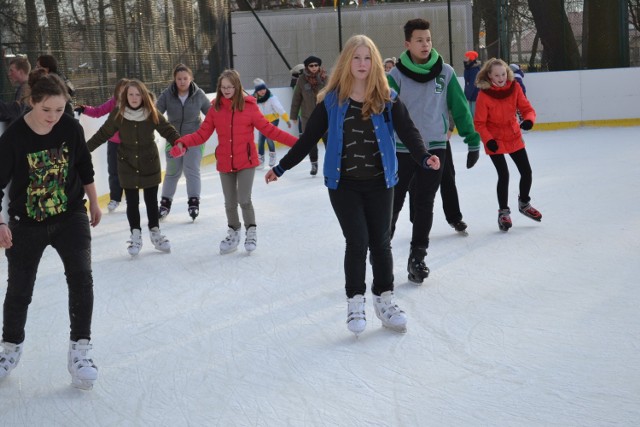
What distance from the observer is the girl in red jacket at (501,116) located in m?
7.23

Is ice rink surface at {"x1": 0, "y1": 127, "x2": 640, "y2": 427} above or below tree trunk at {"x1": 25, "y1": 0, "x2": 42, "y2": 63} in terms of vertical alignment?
below

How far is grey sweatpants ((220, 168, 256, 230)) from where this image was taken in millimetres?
7004

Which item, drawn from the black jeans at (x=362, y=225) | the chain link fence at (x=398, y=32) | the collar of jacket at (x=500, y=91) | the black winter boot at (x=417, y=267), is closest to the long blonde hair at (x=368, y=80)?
the black jeans at (x=362, y=225)

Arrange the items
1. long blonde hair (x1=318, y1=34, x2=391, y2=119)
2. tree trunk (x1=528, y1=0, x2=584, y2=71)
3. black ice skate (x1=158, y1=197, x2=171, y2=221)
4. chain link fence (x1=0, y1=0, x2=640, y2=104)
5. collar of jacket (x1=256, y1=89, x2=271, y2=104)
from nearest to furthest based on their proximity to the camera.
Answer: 1. long blonde hair (x1=318, y1=34, x2=391, y2=119)
2. black ice skate (x1=158, y1=197, x2=171, y2=221)
3. collar of jacket (x1=256, y1=89, x2=271, y2=104)
4. chain link fence (x1=0, y1=0, x2=640, y2=104)
5. tree trunk (x1=528, y1=0, x2=584, y2=71)

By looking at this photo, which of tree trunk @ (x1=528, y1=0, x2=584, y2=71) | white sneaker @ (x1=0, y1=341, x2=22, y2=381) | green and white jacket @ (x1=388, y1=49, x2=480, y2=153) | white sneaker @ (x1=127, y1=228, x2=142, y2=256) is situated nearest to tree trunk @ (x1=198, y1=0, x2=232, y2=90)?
tree trunk @ (x1=528, y1=0, x2=584, y2=71)

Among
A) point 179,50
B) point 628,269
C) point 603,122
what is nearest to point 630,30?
point 603,122

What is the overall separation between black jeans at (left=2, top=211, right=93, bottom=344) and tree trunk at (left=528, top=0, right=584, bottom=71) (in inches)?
572

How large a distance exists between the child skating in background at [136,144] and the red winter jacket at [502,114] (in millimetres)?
2154

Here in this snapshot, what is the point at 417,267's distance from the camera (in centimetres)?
570

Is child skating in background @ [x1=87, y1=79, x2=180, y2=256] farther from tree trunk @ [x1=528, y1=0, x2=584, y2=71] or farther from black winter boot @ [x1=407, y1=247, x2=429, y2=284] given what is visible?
tree trunk @ [x1=528, y1=0, x2=584, y2=71]

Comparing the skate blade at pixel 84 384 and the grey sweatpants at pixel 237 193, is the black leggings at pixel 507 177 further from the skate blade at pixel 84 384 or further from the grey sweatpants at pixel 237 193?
the skate blade at pixel 84 384

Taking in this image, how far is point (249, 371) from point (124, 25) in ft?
28.0

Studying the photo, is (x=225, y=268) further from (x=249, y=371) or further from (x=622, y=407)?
(x=622, y=407)

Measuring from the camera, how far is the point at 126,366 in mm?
4297
